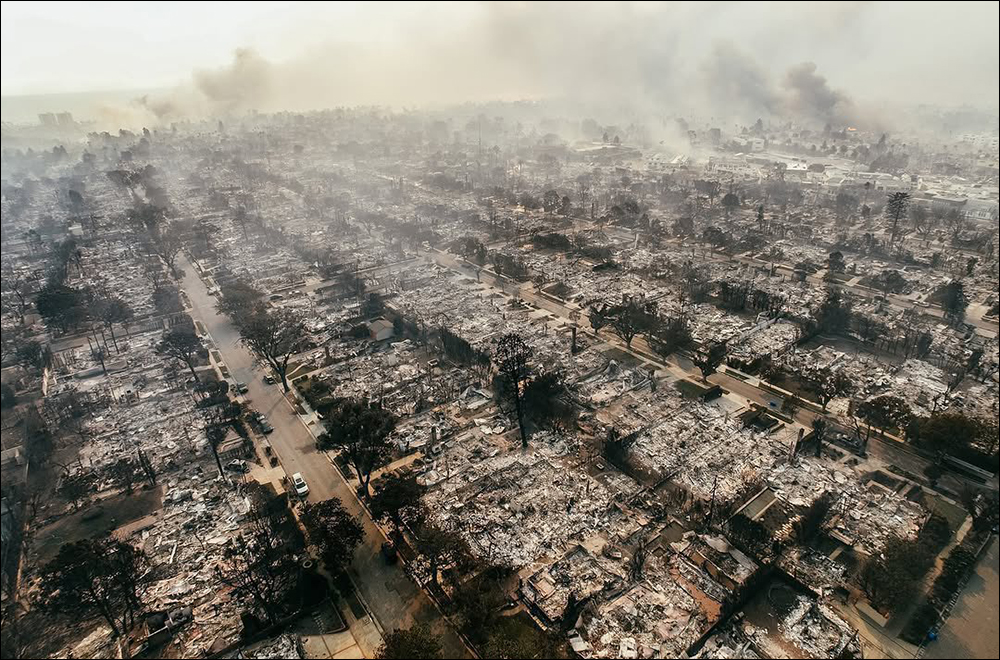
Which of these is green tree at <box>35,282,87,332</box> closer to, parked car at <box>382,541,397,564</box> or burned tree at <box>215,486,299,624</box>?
burned tree at <box>215,486,299,624</box>

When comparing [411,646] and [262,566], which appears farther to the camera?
[262,566]

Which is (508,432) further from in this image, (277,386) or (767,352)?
(767,352)

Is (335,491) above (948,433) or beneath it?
beneath

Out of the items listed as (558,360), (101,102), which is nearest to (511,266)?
(558,360)

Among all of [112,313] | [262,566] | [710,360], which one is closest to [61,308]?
[112,313]

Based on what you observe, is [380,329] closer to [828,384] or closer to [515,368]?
[515,368]

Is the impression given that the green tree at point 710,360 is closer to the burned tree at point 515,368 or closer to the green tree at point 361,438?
the burned tree at point 515,368

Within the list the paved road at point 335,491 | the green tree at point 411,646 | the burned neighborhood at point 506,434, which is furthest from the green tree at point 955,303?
the green tree at point 411,646
